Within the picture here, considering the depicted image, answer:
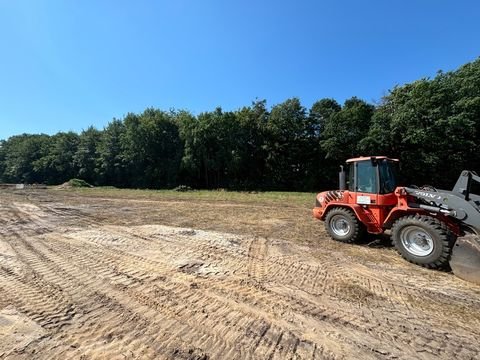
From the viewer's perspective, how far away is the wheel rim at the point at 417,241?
A: 4.97 meters

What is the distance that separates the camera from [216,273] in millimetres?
4605

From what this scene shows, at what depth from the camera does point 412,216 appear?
521 cm

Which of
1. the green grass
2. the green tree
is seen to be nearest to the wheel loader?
the green grass

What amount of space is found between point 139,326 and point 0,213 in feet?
34.4

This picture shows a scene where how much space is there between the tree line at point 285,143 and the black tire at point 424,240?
56.9 ft

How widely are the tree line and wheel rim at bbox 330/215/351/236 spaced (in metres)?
16.4

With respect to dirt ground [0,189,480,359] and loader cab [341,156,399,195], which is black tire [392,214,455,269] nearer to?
dirt ground [0,189,480,359]

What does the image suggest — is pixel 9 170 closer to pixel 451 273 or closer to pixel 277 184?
pixel 277 184

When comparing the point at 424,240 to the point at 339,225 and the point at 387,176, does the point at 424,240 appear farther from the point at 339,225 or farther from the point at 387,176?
the point at 339,225

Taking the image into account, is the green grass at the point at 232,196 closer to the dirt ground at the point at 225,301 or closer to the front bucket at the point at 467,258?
the dirt ground at the point at 225,301

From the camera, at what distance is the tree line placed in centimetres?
1986

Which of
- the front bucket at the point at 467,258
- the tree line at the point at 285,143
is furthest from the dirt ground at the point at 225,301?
the tree line at the point at 285,143

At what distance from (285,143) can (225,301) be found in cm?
2505

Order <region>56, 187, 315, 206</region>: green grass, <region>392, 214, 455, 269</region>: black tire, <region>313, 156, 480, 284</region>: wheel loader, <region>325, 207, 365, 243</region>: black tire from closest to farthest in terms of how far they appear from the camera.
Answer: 1. <region>313, 156, 480, 284</region>: wheel loader
2. <region>392, 214, 455, 269</region>: black tire
3. <region>325, 207, 365, 243</region>: black tire
4. <region>56, 187, 315, 206</region>: green grass
